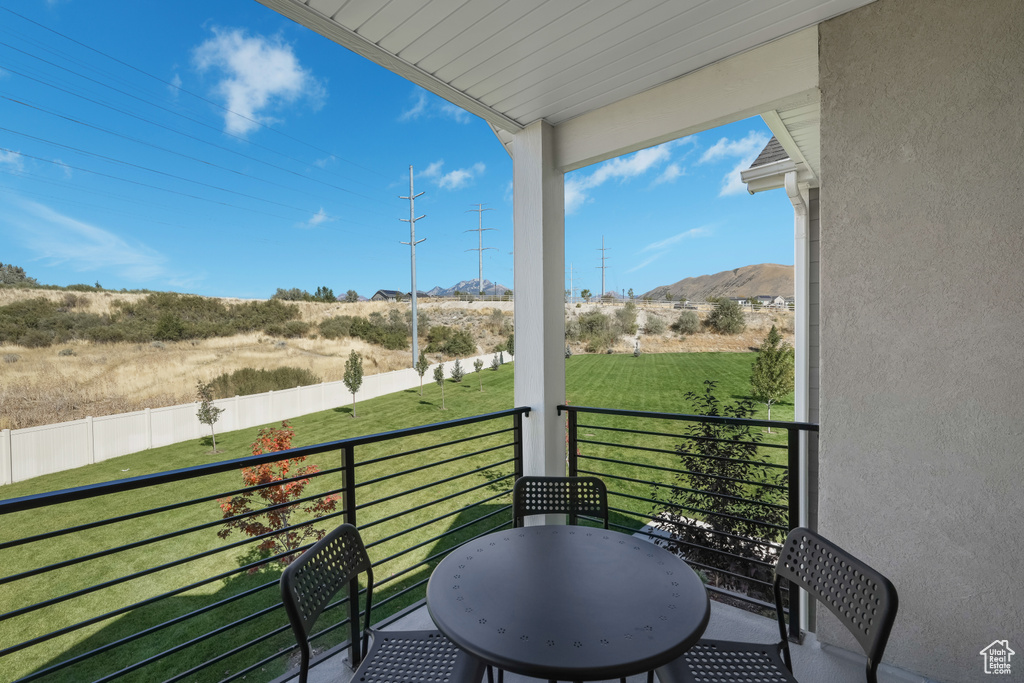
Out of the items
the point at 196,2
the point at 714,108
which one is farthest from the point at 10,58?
the point at 714,108

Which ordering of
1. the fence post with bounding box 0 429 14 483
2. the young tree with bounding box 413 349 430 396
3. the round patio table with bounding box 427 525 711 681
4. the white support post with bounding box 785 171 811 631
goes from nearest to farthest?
the round patio table with bounding box 427 525 711 681, the white support post with bounding box 785 171 811 631, the fence post with bounding box 0 429 14 483, the young tree with bounding box 413 349 430 396

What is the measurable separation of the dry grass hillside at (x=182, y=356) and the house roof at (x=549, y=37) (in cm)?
577

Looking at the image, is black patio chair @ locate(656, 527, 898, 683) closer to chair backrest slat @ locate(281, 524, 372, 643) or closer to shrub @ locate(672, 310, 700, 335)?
chair backrest slat @ locate(281, 524, 372, 643)

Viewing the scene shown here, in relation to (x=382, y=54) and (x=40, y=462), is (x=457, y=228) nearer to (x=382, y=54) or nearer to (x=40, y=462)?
(x=40, y=462)

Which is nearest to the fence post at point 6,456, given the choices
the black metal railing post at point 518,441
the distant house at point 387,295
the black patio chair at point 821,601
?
the distant house at point 387,295

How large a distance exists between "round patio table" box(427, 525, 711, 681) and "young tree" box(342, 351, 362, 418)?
445 inches

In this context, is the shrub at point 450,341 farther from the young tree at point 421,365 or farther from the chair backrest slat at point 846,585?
the chair backrest slat at point 846,585

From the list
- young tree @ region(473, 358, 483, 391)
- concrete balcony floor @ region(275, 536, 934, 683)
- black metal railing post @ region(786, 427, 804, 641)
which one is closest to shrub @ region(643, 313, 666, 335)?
young tree @ region(473, 358, 483, 391)

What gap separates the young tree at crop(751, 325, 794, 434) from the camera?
21.8ft

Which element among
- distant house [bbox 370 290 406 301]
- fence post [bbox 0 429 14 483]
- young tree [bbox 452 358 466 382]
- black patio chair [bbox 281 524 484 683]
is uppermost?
distant house [bbox 370 290 406 301]

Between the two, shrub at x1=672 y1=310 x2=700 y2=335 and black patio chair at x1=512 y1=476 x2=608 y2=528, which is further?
shrub at x1=672 y1=310 x2=700 y2=335

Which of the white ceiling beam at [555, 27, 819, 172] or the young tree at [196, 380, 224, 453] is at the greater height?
the white ceiling beam at [555, 27, 819, 172]

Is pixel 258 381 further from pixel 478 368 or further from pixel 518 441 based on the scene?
pixel 518 441

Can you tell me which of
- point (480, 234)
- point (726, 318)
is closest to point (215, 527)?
point (480, 234)
